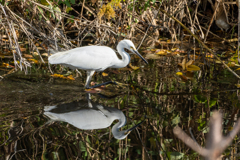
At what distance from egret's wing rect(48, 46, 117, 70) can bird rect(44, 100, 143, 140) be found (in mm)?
720

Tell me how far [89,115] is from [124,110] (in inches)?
18.8

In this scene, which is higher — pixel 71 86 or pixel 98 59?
pixel 98 59

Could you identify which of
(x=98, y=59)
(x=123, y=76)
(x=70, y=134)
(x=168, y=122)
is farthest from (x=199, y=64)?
(x=70, y=134)

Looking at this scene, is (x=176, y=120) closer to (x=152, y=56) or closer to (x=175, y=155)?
(x=175, y=155)

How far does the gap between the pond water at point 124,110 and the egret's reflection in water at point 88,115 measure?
0.04 meters

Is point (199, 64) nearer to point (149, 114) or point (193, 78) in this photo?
point (193, 78)

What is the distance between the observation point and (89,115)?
3.65 metres

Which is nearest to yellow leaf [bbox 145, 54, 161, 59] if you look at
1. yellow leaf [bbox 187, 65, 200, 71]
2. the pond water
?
the pond water

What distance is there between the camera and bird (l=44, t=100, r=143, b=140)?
11.2 ft

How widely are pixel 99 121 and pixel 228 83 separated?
2391 mm

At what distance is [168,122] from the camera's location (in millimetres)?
3598

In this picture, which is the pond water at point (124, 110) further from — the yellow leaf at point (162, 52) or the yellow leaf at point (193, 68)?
the yellow leaf at point (162, 52)

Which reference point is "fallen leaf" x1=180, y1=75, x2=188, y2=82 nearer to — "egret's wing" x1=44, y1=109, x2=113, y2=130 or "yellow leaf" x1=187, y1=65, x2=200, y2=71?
"yellow leaf" x1=187, y1=65, x2=200, y2=71

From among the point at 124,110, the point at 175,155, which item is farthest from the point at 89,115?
the point at 175,155
